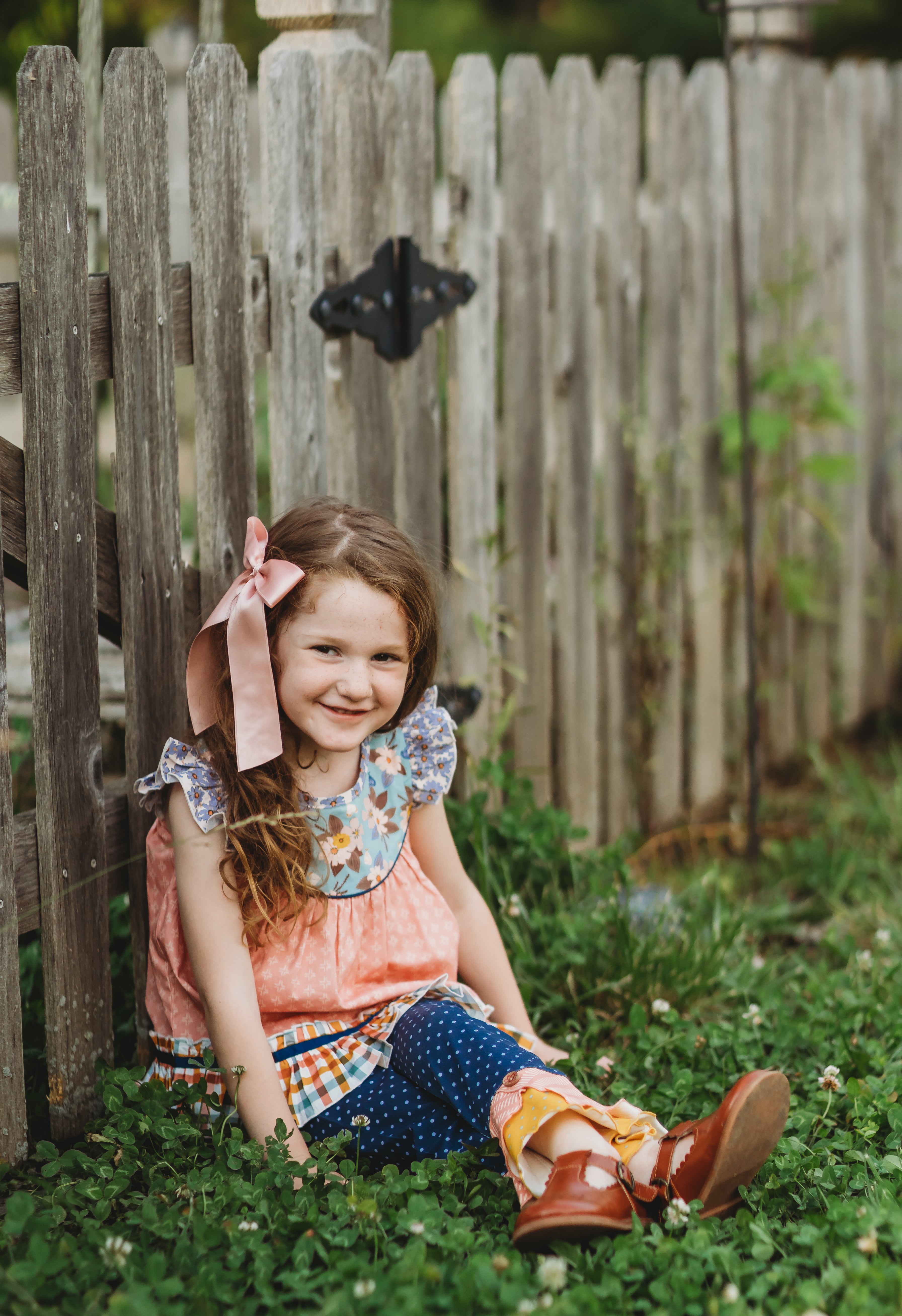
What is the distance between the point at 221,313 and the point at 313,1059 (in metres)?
1.34

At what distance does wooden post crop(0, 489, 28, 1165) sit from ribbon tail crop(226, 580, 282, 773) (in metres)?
0.35

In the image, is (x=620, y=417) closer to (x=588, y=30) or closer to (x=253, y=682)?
(x=253, y=682)

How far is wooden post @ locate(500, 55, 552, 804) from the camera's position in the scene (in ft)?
11.0

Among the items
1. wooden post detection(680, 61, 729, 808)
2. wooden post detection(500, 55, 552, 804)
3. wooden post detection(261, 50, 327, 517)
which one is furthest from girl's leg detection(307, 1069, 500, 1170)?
wooden post detection(680, 61, 729, 808)

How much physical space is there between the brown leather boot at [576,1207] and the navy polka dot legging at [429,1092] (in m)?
0.22

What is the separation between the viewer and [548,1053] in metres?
2.48

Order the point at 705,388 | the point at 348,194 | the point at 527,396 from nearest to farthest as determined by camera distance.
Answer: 1. the point at 348,194
2. the point at 527,396
3. the point at 705,388

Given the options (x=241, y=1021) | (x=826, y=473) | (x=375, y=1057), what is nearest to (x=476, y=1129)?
(x=375, y=1057)

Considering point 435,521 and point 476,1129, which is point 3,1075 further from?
point 435,521

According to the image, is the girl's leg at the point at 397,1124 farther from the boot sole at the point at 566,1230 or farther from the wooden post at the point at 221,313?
the wooden post at the point at 221,313

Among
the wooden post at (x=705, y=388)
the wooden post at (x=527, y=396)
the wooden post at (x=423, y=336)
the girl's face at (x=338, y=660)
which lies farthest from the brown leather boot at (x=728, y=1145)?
the wooden post at (x=705, y=388)

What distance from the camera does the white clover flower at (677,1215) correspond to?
6.23 feet

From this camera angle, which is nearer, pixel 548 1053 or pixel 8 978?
pixel 8 978

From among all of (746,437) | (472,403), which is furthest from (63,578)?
(746,437)
